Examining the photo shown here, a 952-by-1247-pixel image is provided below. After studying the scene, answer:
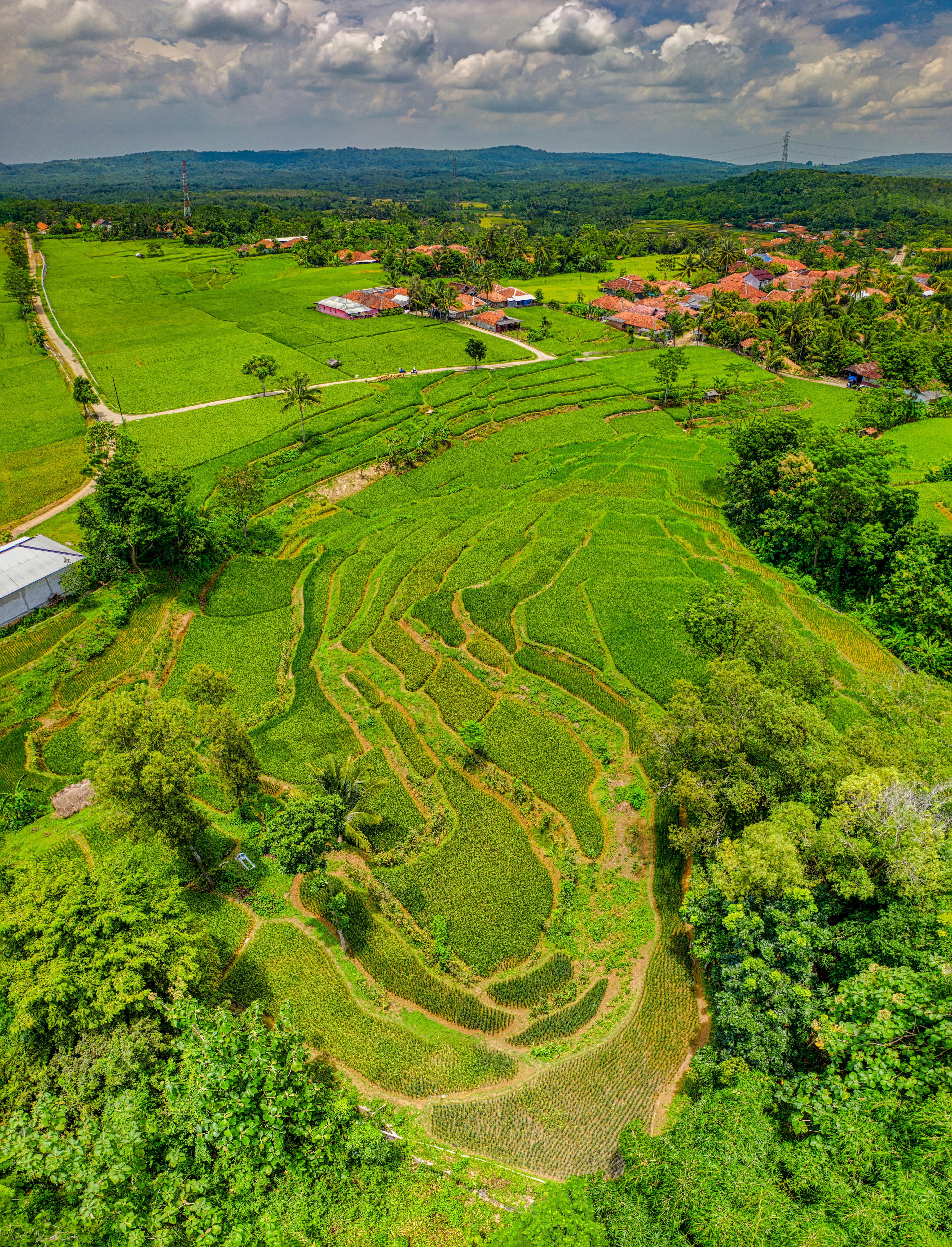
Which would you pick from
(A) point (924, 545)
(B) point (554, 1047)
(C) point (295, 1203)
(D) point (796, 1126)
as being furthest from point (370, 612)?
(A) point (924, 545)

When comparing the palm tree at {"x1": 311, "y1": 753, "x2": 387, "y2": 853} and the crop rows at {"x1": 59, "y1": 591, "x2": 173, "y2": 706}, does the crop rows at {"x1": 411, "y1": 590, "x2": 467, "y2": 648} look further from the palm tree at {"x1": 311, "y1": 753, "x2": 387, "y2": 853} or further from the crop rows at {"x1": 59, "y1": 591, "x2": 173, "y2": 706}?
the crop rows at {"x1": 59, "y1": 591, "x2": 173, "y2": 706}

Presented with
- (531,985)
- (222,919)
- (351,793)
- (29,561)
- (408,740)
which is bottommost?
(531,985)

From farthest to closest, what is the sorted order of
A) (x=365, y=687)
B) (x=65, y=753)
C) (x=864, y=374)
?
(x=864, y=374) < (x=365, y=687) < (x=65, y=753)

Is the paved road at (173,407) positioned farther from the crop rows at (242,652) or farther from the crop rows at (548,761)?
the crop rows at (548,761)

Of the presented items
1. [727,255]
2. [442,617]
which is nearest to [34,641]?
[442,617]

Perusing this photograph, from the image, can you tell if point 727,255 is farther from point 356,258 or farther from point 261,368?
point 261,368

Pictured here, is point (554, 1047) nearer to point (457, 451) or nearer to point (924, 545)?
point (924, 545)

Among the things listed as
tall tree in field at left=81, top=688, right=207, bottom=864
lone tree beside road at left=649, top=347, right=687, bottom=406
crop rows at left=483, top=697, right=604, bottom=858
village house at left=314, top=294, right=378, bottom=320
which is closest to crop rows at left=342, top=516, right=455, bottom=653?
crop rows at left=483, top=697, right=604, bottom=858
